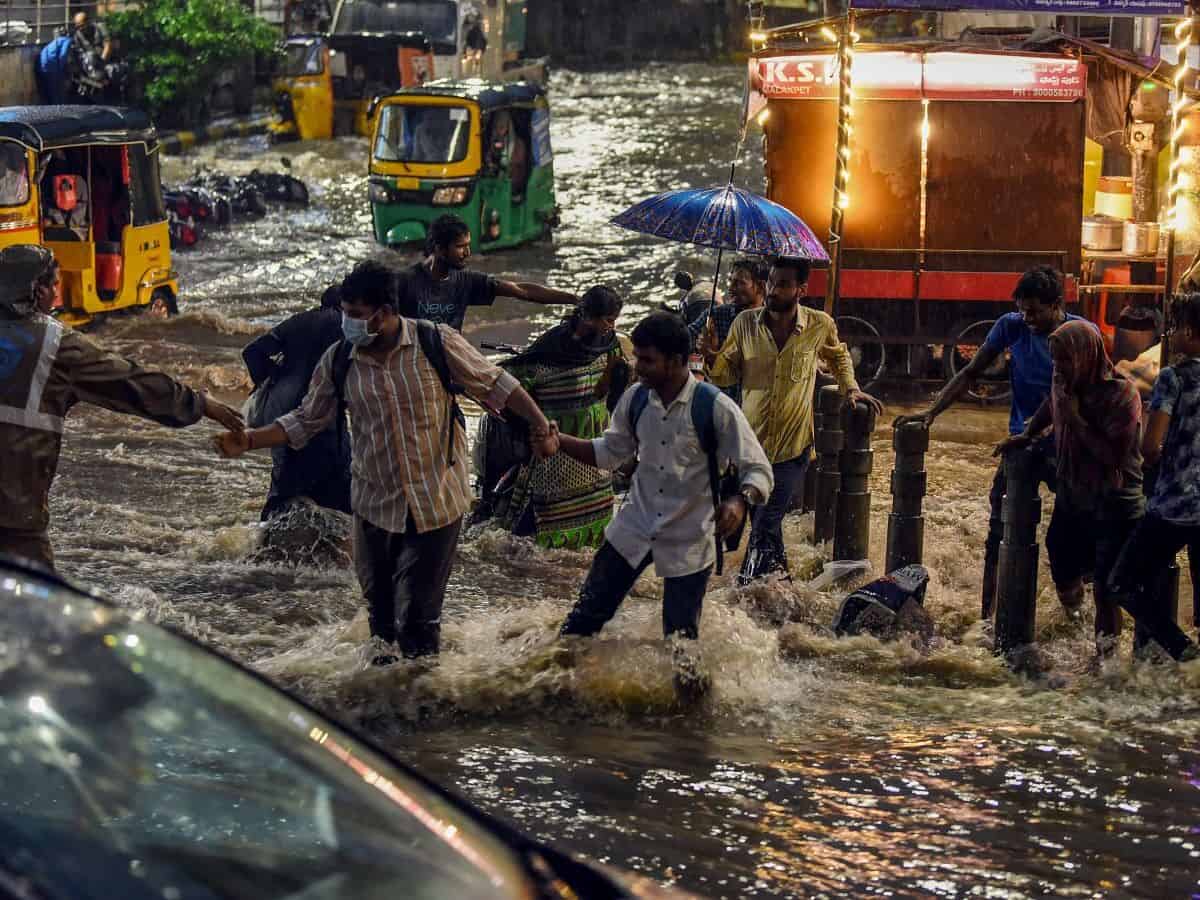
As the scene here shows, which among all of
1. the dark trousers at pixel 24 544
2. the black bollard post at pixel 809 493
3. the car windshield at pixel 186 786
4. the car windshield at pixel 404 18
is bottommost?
the black bollard post at pixel 809 493

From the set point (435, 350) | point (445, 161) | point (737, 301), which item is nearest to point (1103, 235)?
point (737, 301)

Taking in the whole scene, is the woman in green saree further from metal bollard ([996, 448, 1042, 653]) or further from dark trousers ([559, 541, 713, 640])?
dark trousers ([559, 541, 713, 640])

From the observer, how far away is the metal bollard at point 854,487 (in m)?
8.21

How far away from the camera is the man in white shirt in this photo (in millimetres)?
6031

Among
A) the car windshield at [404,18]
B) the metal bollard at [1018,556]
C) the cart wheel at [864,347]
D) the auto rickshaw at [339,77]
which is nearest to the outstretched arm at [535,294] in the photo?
the metal bollard at [1018,556]

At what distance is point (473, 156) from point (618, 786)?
1529cm

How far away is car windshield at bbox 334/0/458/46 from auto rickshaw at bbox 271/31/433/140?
437 mm

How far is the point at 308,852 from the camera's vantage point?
9.66ft

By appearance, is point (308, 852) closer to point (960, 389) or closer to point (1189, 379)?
point (1189, 379)

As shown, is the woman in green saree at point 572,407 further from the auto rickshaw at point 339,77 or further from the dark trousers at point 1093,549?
the auto rickshaw at point 339,77

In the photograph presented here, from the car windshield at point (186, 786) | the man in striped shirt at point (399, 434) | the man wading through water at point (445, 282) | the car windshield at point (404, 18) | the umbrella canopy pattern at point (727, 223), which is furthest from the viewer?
the car windshield at point (404, 18)

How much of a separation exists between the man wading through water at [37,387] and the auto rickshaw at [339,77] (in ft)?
77.4

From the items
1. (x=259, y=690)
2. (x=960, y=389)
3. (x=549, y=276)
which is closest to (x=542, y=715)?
(x=960, y=389)

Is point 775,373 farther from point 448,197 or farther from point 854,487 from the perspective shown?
point 448,197
